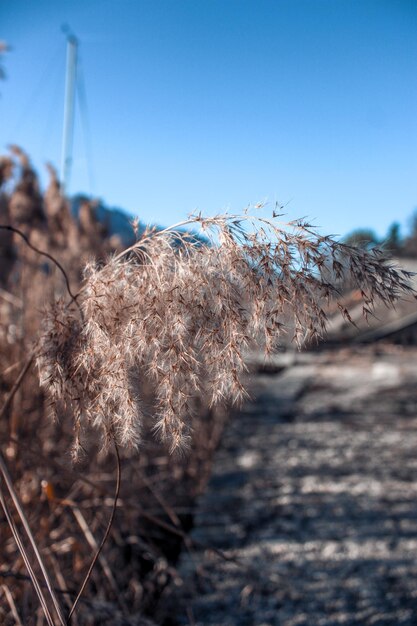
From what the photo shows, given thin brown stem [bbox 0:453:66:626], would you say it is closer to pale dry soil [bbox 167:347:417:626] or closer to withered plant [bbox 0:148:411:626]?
withered plant [bbox 0:148:411:626]

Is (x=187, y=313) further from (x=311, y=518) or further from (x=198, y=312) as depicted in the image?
(x=311, y=518)

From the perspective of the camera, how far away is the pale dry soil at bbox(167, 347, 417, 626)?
2.12m

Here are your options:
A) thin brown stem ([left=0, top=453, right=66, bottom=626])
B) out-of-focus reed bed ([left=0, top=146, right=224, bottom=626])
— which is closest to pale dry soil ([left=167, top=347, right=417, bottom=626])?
out-of-focus reed bed ([left=0, top=146, right=224, bottom=626])

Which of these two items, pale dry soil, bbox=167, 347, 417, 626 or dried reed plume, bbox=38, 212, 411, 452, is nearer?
dried reed plume, bbox=38, 212, 411, 452

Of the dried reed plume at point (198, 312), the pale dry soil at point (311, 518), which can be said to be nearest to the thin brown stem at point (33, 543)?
the dried reed plume at point (198, 312)

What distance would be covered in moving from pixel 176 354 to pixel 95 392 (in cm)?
15

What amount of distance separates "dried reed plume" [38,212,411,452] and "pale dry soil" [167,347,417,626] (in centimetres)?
78

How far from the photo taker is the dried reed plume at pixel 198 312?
89 cm

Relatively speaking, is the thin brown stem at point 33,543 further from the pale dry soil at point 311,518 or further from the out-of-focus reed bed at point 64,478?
the pale dry soil at point 311,518

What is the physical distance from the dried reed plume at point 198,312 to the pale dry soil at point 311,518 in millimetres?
777

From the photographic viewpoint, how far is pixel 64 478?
82.4 inches

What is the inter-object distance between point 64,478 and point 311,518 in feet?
4.05

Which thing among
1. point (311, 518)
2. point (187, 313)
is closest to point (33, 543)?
point (187, 313)

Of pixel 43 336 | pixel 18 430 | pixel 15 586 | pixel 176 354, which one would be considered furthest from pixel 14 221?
pixel 176 354
